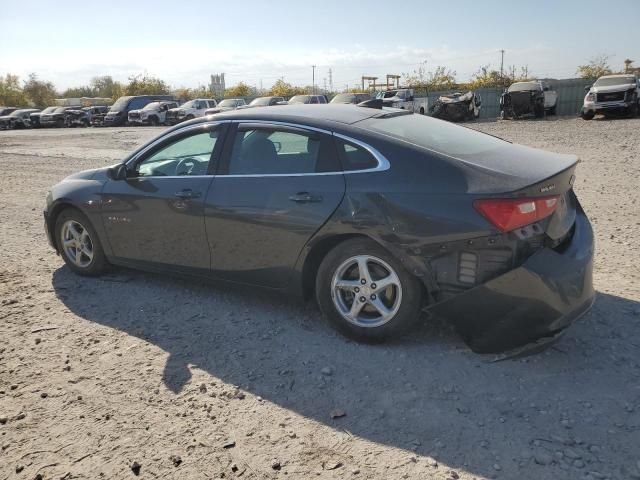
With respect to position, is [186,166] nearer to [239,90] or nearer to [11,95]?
[239,90]

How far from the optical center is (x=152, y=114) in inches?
1390

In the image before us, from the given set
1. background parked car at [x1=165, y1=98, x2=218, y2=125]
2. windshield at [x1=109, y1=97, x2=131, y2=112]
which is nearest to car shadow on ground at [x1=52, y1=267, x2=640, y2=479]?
background parked car at [x1=165, y1=98, x2=218, y2=125]

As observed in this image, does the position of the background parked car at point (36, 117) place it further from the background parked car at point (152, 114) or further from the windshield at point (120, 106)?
the background parked car at point (152, 114)

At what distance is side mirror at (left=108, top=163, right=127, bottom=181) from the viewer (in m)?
4.70


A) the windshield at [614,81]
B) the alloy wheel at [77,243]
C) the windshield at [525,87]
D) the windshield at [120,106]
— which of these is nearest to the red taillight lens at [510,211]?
the alloy wheel at [77,243]

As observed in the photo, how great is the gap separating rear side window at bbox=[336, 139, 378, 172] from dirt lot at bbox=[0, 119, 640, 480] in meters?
1.21

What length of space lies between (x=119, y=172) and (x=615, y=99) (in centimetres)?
2487

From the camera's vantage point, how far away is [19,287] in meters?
4.95

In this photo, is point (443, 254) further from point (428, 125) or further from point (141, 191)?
point (141, 191)

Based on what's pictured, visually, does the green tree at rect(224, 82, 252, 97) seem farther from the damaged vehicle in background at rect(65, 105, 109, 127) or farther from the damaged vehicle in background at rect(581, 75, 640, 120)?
the damaged vehicle in background at rect(581, 75, 640, 120)

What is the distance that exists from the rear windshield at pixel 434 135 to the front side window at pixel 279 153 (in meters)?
0.34

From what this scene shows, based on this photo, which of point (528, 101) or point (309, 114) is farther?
point (528, 101)

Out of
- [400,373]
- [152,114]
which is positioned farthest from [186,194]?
[152,114]

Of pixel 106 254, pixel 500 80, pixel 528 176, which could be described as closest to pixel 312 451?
pixel 528 176
